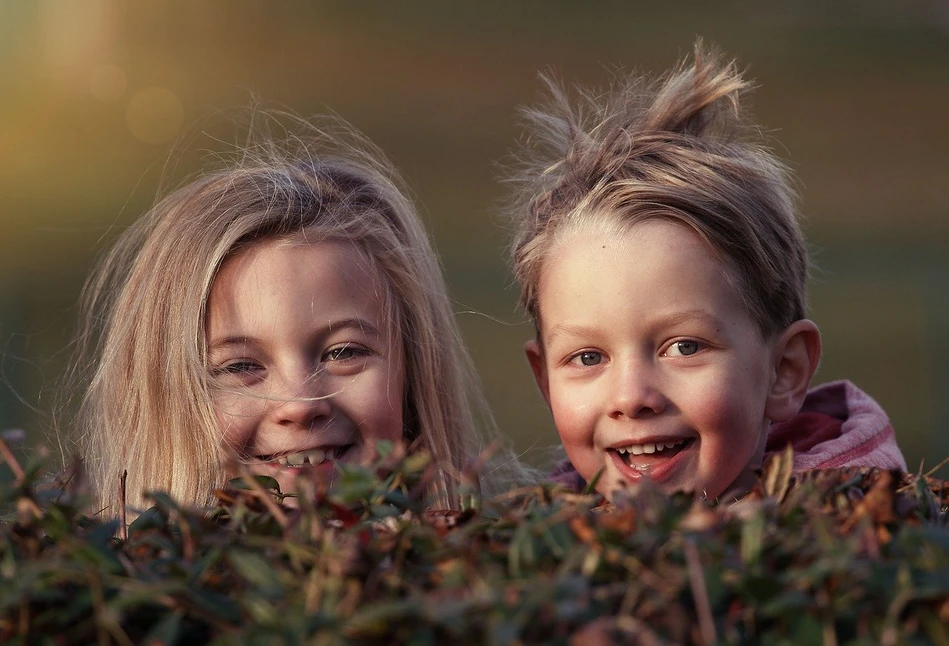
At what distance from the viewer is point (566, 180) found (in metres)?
2.14

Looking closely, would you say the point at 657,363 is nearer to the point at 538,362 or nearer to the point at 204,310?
the point at 538,362

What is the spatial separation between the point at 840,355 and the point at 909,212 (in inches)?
A: 51.8

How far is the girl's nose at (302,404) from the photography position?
74.7 inches

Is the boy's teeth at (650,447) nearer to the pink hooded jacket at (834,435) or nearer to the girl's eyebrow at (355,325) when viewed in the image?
the pink hooded jacket at (834,435)

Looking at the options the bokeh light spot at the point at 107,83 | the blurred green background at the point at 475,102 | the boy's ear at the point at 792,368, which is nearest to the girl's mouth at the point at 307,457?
the boy's ear at the point at 792,368

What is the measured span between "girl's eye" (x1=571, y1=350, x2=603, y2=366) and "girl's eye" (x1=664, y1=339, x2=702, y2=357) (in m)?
0.11

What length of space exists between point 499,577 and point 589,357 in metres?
1.25

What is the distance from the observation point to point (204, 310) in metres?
2.06

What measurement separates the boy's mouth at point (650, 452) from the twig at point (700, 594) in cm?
120

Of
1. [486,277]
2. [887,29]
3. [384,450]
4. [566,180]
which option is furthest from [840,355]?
[384,450]

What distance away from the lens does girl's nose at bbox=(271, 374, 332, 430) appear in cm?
190

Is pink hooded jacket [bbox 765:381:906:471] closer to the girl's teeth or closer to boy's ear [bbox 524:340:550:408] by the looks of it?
boy's ear [bbox 524:340:550:408]

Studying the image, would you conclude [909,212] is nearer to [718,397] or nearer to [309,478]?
[718,397]

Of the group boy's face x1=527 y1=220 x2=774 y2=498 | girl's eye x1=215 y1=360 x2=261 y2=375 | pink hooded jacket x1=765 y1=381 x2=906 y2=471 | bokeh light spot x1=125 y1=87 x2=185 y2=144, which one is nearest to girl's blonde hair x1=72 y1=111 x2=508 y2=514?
girl's eye x1=215 y1=360 x2=261 y2=375
